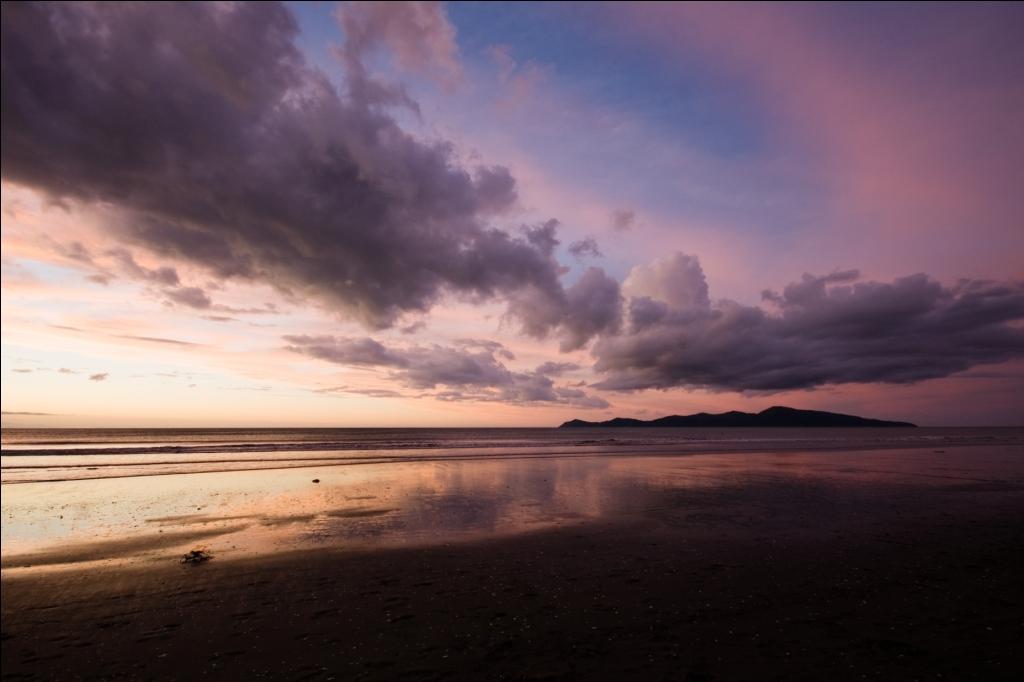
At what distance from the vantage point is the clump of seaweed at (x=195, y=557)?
15.4m

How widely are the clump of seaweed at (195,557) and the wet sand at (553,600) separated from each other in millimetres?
411

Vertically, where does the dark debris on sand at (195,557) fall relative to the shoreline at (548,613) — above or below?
below


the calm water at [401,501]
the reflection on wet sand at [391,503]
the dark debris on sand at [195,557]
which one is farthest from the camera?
the calm water at [401,501]

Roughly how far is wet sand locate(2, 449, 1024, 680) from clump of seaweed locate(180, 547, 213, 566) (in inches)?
16.2

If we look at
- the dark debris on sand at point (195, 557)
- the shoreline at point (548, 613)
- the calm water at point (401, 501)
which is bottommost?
the calm water at point (401, 501)

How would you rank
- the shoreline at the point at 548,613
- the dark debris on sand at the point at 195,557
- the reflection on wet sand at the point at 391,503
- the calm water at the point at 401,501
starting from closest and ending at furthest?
the shoreline at the point at 548,613
the dark debris on sand at the point at 195,557
the reflection on wet sand at the point at 391,503
the calm water at the point at 401,501

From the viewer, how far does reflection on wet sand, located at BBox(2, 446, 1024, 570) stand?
18250mm

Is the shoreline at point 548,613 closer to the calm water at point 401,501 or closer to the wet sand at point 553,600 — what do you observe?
the wet sand at point 553,600

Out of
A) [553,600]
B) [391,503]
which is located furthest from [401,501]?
[553,600]

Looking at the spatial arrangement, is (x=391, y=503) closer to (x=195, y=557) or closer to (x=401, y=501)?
(x=401, y=501)

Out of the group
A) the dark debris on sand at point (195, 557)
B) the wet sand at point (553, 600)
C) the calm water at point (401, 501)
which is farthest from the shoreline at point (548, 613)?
the calm water at point (401, 501)

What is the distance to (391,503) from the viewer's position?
84.3ft

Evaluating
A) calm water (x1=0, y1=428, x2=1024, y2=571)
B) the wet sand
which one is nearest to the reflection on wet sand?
calm water (x1=0, y1=428, x2=1024, y2=571)

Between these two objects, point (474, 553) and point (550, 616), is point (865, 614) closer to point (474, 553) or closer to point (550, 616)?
point (550, 616)
